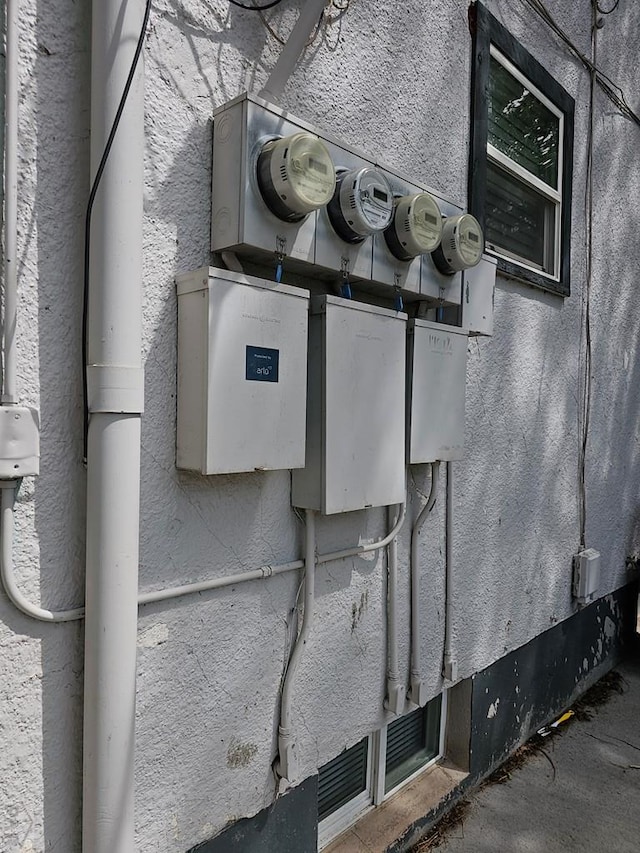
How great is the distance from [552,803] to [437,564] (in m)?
1.36

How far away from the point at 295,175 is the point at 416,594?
1.57 meters

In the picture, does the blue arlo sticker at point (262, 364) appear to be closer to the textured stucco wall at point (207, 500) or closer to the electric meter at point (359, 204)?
the textured stucco wall at point (207, 500)

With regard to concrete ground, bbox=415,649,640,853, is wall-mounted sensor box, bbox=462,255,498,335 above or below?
above

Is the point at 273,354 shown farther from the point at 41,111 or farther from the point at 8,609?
the point at 8,609

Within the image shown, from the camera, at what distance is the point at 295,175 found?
1.48 m

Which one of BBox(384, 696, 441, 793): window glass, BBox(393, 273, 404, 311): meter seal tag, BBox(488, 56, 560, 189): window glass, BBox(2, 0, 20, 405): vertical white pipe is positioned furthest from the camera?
BBox(488, 56, 560, 189): window glass

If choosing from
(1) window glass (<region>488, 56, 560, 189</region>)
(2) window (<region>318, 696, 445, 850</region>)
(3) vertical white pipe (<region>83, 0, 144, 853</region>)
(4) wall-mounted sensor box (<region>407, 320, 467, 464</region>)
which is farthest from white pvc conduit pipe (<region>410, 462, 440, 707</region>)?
(1) window glass (<region>488, 56, 560, 189</region>)

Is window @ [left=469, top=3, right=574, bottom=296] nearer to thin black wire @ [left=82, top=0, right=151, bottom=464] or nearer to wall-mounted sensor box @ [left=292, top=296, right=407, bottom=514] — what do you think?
wall-mounted sensor box @ [left=292, top=296, right=407, bottom=514]

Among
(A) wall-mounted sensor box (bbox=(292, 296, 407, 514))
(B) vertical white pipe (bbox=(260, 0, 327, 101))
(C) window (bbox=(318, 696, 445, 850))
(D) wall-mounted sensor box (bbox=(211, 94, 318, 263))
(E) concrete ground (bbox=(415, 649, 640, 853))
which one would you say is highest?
(B) vertical white pipe (bbox=(260, 0, 327, 101))

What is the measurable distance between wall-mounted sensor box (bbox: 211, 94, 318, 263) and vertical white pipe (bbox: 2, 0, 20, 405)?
0.49m

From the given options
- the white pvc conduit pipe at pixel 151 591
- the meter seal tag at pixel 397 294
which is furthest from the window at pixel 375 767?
the meter seal tag at pixel 397 294

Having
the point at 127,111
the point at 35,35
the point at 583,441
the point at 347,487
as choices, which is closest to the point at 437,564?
the point at 347,487

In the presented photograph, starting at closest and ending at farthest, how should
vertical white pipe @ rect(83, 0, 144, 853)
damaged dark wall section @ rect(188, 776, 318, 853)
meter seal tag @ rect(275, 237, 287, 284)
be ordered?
vertical white pipe @ rect(83, 0, 144, 853)
meter seal tag @ rect(275, 237, 287, 284)
damaged dark wall section @ rect(188, 776, 318, 853)

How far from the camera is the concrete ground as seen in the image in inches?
99.0
